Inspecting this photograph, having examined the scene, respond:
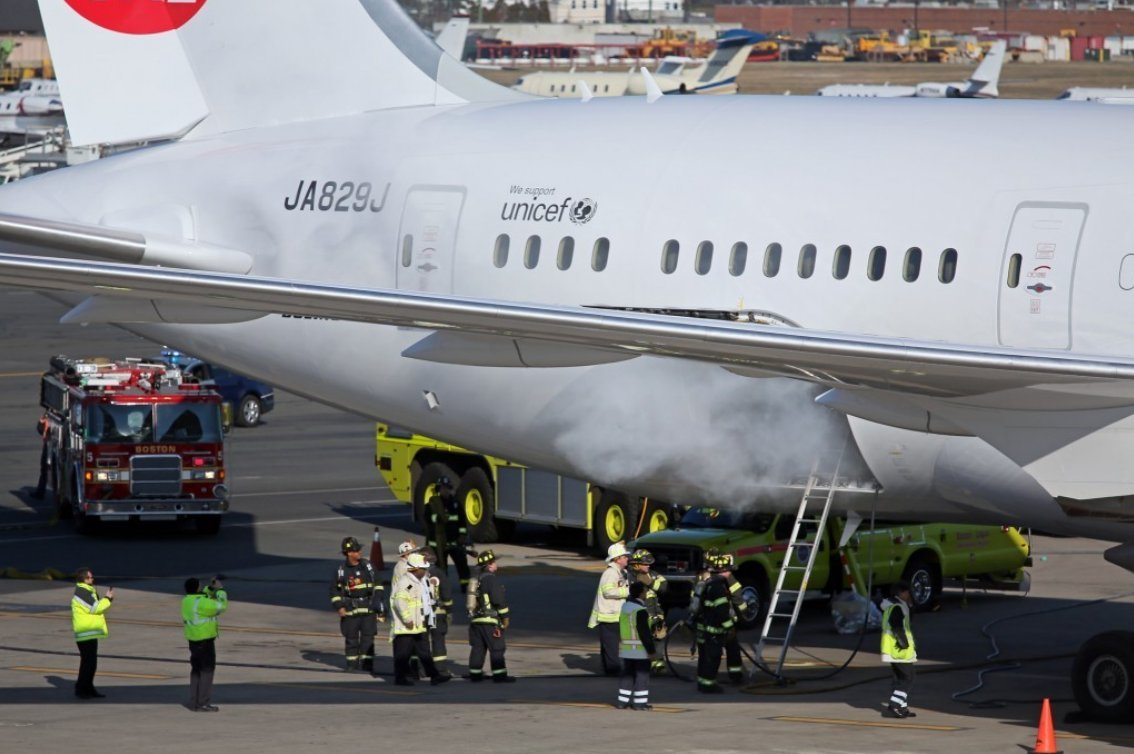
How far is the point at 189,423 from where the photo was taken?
31219 millimetres

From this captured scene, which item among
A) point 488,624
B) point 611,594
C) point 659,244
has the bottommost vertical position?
point 488,624

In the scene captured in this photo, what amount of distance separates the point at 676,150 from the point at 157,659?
28.5ft

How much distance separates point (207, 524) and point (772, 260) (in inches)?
635

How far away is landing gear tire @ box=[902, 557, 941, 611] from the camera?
82.0 ft

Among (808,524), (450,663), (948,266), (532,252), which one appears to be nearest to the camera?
(948,266)

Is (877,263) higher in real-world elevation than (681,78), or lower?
higher

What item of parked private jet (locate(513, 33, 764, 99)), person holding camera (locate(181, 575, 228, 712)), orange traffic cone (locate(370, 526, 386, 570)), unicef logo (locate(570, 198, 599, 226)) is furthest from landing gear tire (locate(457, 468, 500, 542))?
parked private jet (locate(513, 33, 764, 99))

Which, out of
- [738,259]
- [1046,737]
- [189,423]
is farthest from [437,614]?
[189,423]

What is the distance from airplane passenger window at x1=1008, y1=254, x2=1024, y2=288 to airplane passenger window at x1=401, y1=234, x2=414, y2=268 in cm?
666

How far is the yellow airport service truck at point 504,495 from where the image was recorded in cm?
2820

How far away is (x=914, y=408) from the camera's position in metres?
16.0

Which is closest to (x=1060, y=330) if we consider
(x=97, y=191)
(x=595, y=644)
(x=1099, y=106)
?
(x=1099, y=106)

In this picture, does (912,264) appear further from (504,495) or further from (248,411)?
(248,411)

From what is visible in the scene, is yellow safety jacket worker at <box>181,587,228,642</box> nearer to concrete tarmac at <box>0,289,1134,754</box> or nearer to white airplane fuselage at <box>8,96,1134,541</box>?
concrete tarmac at <box>0,289,1134,754</box>
